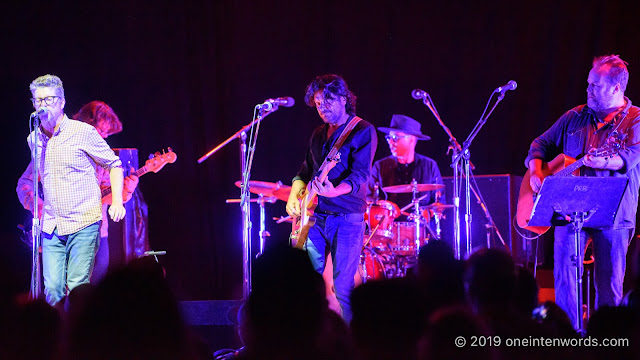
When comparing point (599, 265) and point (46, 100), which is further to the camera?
point (46, 100)

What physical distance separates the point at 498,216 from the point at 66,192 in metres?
5.26

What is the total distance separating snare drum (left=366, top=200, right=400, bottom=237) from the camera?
7.28m

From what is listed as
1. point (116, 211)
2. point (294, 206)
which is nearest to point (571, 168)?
point (294, 206)

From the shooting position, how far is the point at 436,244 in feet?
10.3

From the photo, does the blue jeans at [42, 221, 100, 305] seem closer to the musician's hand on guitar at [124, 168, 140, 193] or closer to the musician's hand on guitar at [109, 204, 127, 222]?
the musician's hand on guitar at [109, 204, 127, 222]

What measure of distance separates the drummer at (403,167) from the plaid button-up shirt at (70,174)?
373 cm

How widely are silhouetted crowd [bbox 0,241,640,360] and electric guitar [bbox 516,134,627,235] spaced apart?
85.0 inches

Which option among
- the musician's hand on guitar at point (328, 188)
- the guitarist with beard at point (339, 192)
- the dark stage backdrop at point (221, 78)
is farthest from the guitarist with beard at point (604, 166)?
the dark stage backdrop at point (221, 78)

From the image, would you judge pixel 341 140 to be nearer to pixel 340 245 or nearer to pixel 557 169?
pixel 340 245

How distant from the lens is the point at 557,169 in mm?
4766

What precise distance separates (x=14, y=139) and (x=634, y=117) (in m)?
7.00

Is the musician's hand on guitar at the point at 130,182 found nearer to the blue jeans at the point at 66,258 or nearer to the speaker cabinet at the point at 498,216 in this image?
the blue jeans at the point at 66,258

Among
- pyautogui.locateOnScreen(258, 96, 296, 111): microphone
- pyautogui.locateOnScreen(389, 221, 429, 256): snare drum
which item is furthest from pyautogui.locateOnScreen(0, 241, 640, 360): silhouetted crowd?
pyautogui.locateOnScreen(389, 221, 429, 256): snare drum

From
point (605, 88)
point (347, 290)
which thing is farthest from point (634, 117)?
point (347, 290)
